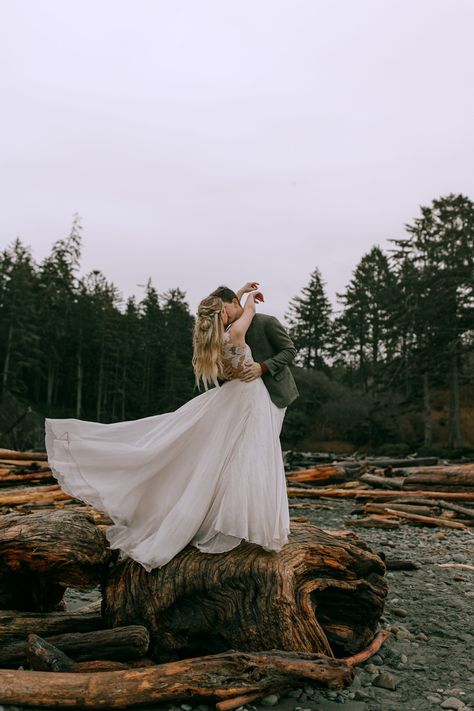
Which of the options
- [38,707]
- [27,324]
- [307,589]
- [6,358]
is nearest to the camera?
[38,707]

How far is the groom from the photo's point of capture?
4.65 metres

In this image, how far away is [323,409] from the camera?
39156 mm

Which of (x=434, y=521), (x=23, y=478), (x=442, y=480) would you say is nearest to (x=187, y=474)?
(x=434, y=521)

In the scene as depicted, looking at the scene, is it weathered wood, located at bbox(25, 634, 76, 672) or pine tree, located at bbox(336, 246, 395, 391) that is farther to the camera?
pine tree, located at bbox(336, 246, 395, 391)

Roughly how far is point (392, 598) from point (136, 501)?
299 cm

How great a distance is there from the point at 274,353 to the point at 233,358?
0.53 meters

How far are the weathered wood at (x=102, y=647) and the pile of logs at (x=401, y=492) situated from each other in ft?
22.6

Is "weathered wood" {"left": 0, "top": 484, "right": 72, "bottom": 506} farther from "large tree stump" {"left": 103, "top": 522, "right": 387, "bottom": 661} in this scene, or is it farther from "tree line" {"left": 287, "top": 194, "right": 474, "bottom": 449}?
"tree line" {"left": 287, "top": 194, "right": 474, "bottom": 449}

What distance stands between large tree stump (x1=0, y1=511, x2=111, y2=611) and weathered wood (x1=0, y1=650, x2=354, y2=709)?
0.80m

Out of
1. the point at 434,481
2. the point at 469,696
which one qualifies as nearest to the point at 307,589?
the point at 469,696

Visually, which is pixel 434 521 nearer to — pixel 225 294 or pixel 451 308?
pixel 225 294

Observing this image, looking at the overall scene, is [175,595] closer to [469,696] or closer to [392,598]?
[469,696]

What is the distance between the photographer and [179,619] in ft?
12.8

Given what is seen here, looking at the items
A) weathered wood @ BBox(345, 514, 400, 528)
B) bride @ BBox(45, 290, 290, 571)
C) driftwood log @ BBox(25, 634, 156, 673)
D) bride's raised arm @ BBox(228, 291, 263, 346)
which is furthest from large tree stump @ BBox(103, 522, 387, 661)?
weathered wood @ BBox(345, 514, 400, 528)
